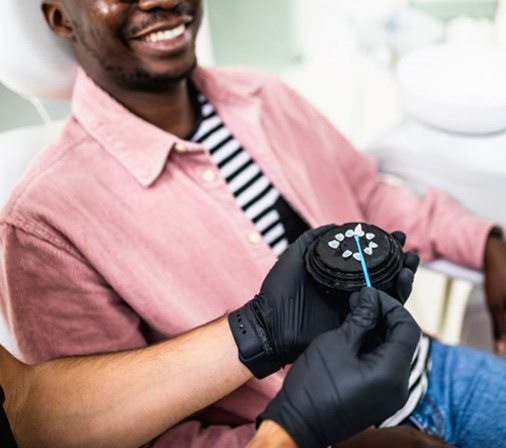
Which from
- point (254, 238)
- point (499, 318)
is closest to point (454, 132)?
point (499, 318)

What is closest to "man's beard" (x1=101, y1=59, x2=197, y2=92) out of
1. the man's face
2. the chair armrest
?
the man's face

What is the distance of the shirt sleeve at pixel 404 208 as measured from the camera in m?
1.04

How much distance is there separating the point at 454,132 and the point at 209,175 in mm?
518

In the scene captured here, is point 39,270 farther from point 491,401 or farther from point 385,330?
point 491,401

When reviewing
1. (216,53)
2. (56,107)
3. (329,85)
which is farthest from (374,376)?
(329,85)

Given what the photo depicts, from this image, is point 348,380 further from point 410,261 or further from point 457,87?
point 457,87

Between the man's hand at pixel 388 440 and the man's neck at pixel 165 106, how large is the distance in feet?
1.87

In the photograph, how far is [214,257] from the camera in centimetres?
87

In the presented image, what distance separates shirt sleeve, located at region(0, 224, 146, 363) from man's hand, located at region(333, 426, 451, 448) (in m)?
0.35

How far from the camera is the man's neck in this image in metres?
0.94

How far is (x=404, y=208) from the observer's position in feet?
3.65

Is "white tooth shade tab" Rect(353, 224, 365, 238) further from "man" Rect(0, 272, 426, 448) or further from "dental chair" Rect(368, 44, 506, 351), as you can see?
"dental chair" Rect(368, 44, 506, 351)

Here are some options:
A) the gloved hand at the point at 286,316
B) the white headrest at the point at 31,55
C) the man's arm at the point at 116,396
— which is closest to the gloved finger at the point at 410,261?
the gloved hand at the point at 286,316

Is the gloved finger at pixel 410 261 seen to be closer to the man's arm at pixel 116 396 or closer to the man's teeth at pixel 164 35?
the man's arm at pixel 116 396
